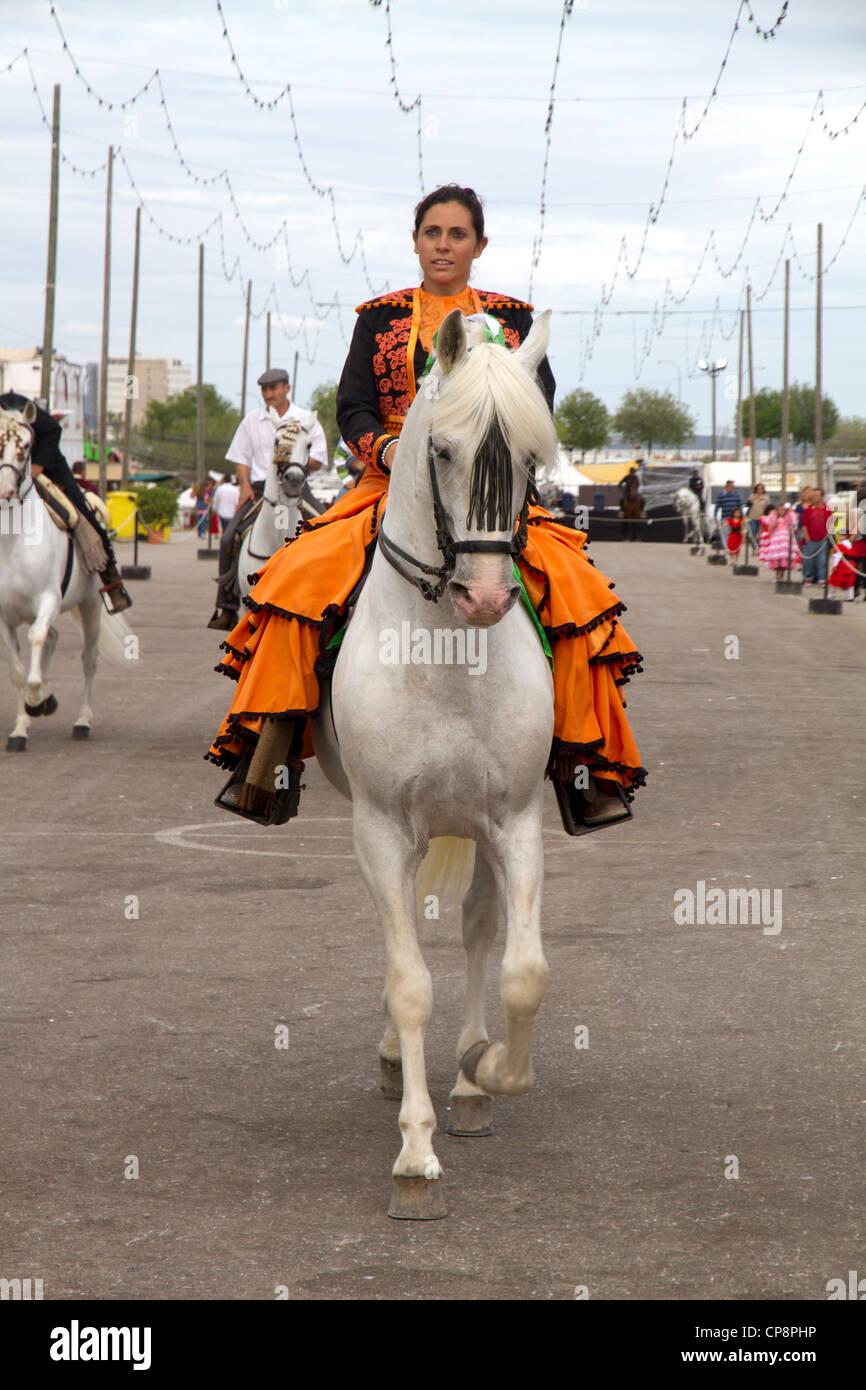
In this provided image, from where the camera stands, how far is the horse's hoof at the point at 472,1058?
5320mm

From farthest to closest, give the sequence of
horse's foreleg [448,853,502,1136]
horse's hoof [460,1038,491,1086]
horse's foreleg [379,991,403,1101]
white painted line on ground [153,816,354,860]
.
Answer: white painted line on ground [153,816,354,860], horse's foreleg [379,991,403,1101], horse's foreleg [448,853,502,1136], horse's hoof [460,1038,491,1086]

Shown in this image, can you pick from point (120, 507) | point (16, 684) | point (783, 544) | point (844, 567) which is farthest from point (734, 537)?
point (16, 684)

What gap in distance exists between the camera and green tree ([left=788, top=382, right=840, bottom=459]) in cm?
15525

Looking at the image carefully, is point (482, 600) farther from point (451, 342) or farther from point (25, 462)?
point (25, 462)

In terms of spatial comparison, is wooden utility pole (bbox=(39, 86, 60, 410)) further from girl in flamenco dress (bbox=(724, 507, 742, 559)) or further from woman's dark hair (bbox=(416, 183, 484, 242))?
woman's dark hair (bbox=(416, 183, 484, 242))

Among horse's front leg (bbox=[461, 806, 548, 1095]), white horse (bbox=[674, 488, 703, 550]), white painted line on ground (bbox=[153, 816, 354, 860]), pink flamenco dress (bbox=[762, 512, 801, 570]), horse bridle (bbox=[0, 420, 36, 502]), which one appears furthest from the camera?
white horse (bbox=[674, 488, 703, 550])

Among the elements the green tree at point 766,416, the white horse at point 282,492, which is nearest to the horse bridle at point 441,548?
the white horse at point 282,492

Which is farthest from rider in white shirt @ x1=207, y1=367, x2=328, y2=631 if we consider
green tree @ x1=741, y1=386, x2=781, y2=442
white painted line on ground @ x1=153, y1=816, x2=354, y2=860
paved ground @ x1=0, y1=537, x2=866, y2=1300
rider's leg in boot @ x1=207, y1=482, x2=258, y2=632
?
green tree @ x1=741, y1=386, x2=781, y2=442

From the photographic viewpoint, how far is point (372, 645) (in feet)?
16.5

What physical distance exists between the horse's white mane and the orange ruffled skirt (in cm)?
105

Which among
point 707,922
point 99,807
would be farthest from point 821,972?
point 99,807

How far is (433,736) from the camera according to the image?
4.89 meters

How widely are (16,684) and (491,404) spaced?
408 inches
